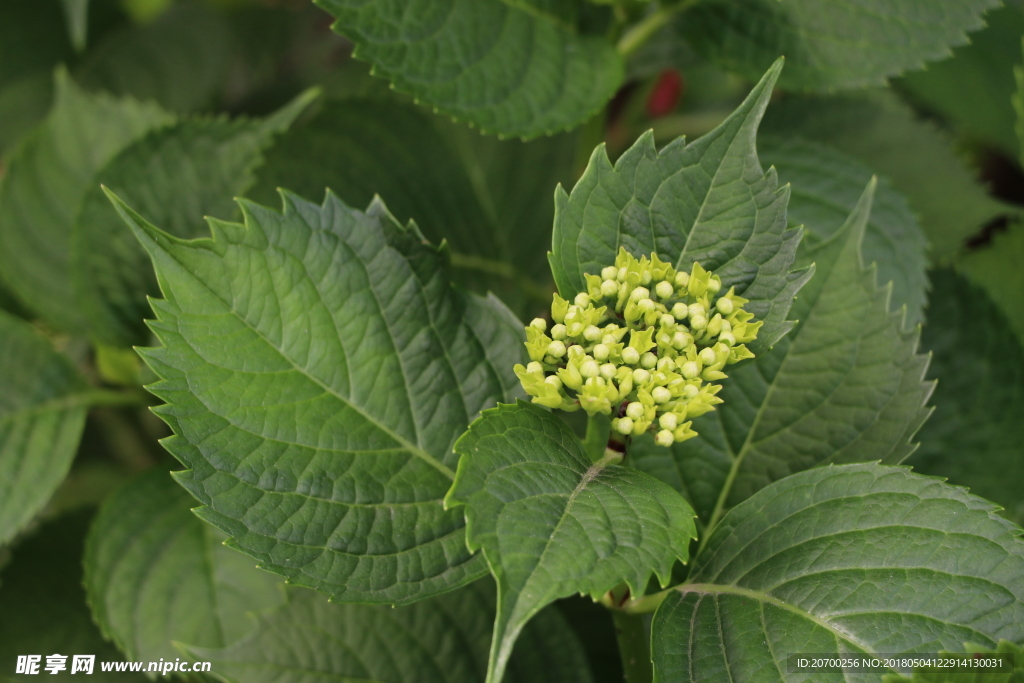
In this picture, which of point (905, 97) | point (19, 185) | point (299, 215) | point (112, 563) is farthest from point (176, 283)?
point (905, 97)

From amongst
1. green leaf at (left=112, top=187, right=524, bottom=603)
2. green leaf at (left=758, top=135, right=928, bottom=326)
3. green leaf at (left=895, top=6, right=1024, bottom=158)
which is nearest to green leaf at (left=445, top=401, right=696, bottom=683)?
green leaf at (left=112, top=187, right=524, bottom=603)

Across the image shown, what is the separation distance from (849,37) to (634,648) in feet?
2.80

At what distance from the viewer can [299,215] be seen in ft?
2.70

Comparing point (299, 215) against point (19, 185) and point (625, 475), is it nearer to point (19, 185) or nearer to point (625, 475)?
point (625, 475)

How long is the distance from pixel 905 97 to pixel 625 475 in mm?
1477

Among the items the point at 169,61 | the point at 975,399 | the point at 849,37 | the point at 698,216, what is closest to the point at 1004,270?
the point at 975,399

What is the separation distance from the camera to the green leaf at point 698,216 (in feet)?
2.50

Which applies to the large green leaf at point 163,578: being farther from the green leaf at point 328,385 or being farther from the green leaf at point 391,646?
the green leaf at point 328,385

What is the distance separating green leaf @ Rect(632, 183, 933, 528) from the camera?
2.87 feet

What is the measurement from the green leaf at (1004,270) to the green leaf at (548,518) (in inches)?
33.2

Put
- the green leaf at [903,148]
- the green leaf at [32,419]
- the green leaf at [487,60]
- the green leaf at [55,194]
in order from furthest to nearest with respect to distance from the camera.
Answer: the green leaf at [903,148] < the green leaf at [55,194] < the green leaf at [32,419] < the green leaf at [487,60]

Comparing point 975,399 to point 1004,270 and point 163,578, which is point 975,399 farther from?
point 163,578

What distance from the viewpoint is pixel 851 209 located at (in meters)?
1.17

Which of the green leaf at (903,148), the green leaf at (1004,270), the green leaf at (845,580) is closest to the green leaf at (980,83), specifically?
the green leaf at (903,148)
